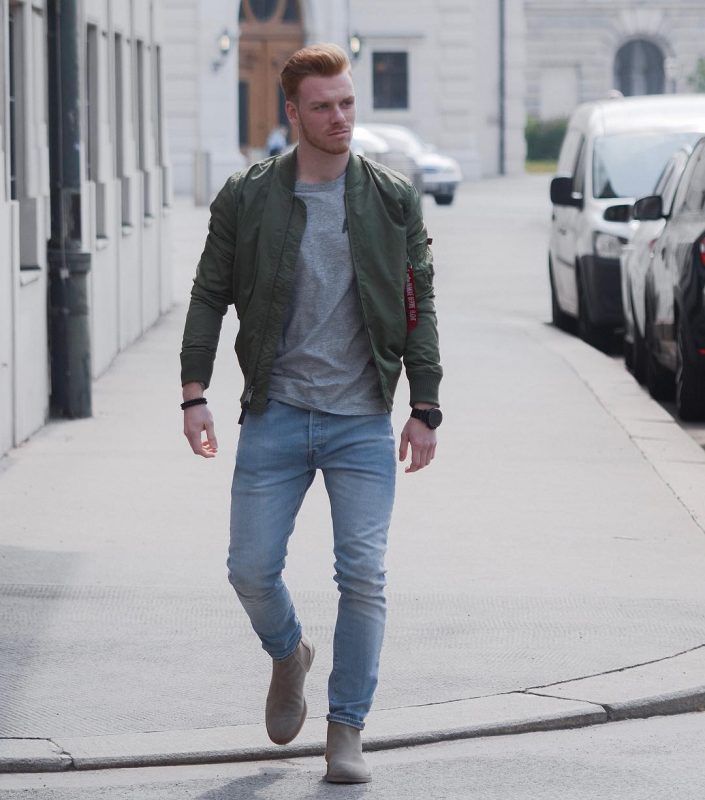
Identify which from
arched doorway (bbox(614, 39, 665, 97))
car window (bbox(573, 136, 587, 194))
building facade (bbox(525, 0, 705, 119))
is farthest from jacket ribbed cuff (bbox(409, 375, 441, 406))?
arched doorway (bbox(614, 39, 665, 97))

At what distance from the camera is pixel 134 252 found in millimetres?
16250

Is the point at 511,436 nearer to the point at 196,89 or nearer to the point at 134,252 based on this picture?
the point at 134,252

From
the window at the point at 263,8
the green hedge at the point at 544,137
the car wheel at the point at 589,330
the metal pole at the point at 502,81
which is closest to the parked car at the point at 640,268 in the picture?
the car wheel at the point at 589,330

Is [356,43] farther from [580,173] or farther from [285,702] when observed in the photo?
[285,702]

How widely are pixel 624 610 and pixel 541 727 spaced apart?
1.29m

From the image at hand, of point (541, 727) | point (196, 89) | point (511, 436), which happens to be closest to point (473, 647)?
point (541, 727)

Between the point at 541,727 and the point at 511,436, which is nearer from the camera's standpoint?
the point at 541,727

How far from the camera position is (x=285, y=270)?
4980mm

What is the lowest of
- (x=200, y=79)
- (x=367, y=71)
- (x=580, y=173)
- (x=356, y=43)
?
(x=580, y=173)

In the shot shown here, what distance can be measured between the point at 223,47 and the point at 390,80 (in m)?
9.05

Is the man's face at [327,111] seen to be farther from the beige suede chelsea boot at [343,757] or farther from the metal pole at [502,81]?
the metal pole at [502,81]

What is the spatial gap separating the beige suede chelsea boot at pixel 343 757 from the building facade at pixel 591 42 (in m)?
69.9

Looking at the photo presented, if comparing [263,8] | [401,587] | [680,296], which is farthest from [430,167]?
[401,587]

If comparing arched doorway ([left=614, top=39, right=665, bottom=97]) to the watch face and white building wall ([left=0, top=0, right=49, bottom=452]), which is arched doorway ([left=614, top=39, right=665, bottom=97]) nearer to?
white building wall ([left=0, top=0, right=49, bottom=452])
